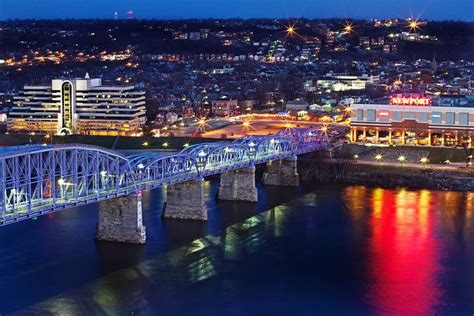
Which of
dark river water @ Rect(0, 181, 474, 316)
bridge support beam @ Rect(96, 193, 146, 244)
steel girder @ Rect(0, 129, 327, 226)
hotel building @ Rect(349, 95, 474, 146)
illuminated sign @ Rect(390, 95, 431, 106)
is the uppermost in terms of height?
illuminated sign @ Rect(390, 95, 431, 106)

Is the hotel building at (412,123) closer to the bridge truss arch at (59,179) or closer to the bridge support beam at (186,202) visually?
the bridge support beam at (186,202)

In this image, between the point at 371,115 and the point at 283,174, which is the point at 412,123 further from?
the point at 283,174

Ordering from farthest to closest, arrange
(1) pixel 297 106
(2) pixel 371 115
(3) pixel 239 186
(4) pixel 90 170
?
(1) pixel 297 106, (2) pixel 371 115, (3) pixel 239 186, (4) pixel 90 170

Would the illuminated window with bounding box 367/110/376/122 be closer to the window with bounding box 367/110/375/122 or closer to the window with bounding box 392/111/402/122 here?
the window with bounding box 367/110/375/122

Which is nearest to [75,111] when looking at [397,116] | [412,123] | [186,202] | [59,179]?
[397,116]

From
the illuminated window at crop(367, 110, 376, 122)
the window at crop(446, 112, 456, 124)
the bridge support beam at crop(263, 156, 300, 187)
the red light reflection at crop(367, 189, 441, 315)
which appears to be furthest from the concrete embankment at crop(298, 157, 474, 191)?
the illuminated window at crop(367, 110, 376, 122)

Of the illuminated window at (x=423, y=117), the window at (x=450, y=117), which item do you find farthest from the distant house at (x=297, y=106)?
the window at (x=450, y=117)
